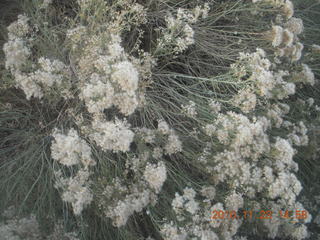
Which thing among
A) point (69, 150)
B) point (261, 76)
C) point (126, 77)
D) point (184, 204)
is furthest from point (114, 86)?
point (261, 76)

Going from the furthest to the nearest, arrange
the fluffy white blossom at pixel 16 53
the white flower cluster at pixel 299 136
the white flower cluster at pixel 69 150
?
1. the white flower cluster at pixel 299 136
2. the fluffy white blossom at pixel 16 53
3. the white flower cluster at pixel 69 150

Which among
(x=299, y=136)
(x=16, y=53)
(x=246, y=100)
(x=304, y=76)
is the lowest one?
(x=299, y=136)

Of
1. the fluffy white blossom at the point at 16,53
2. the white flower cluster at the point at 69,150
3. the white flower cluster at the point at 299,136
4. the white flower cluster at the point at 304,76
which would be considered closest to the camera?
the white flower cluster at the point at 69,150

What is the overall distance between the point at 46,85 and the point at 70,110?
45 centimetres

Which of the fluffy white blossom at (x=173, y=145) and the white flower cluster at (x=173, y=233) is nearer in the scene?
the white flower cluster at (x=173, y=233)

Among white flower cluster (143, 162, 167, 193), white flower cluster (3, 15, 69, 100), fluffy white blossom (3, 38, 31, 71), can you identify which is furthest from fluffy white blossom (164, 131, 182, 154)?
fluffy white blossom (3, 38, 31, 71)

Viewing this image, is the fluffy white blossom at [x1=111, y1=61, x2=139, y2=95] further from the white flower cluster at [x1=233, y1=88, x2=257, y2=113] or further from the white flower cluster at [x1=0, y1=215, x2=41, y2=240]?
the white flower cluster at [x1=0, y1=215, x2=41, y2=240]

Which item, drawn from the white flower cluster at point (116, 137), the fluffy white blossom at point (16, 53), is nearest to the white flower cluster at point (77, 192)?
the white flower cluster at point (116, 137)

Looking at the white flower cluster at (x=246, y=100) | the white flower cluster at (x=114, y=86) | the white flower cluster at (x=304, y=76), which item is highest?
the white flower cluster at (x=114, y=86)

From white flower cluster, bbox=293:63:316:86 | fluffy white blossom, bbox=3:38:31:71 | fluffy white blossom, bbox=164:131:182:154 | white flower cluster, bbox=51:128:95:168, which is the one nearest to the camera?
white flower cluster, bbox=51:128:95:168

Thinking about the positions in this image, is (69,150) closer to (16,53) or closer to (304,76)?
(16,53)

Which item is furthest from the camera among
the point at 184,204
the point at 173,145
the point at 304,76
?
the point at 304,76

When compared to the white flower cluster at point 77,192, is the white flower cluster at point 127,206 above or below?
below

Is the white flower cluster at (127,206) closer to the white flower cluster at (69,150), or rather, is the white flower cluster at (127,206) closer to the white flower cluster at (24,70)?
the white flower cluster at (69,150)
